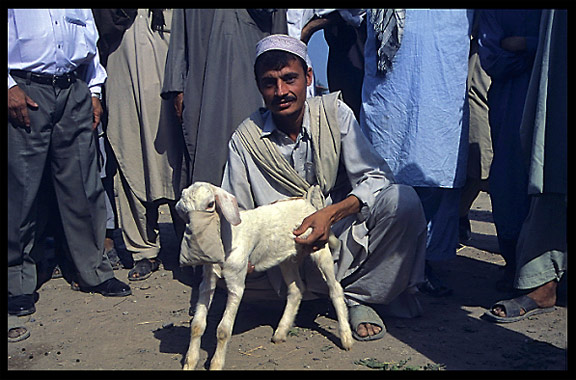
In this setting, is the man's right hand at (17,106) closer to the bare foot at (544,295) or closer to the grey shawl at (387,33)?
the grey shawl at (387,33)

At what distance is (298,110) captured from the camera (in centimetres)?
378

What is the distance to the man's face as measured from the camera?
3662 mm

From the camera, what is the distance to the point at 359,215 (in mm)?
3775

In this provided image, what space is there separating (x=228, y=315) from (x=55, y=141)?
1924 millimetres

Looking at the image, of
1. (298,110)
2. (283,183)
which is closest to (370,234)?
(283,183)

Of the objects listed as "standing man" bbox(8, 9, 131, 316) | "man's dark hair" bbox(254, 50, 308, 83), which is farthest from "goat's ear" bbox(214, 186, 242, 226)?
"standing man" bbox(8, 9, 131, 316)

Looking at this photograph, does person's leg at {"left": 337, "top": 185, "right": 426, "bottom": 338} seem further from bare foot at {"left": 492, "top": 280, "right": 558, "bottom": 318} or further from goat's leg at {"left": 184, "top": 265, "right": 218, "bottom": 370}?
goat's leg at {"left": 184, "top": 265, "right": 218, "bottom": 370}

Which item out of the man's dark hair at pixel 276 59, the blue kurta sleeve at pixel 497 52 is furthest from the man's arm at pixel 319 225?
the blue kurta sleeve at pixel 497 52

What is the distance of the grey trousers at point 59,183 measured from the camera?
168 inches

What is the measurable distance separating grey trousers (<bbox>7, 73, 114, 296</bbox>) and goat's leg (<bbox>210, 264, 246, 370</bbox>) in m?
1.67

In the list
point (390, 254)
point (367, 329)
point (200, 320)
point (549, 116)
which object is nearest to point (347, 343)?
point (367, 329)

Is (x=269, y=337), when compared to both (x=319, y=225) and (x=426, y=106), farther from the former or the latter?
(x=426, y=106)
